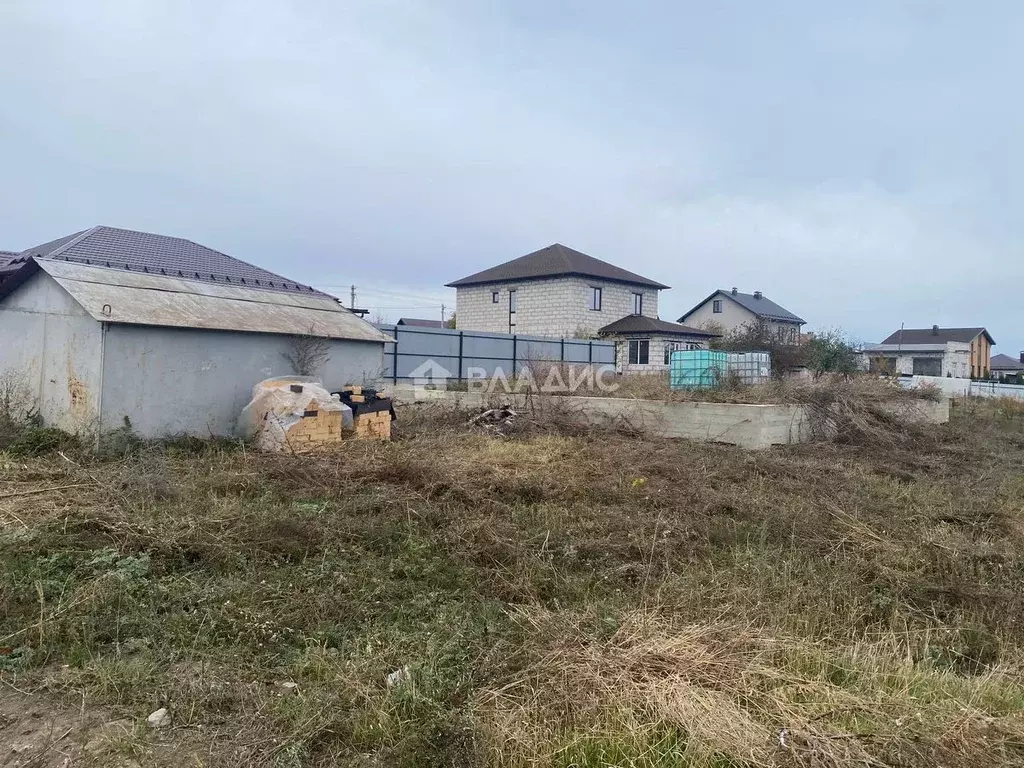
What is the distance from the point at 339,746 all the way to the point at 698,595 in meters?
2.34

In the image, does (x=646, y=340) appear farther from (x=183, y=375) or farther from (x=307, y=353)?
(x=183, y=375)

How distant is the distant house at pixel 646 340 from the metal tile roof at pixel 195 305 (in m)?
20.2

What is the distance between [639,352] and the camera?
32.4 metres

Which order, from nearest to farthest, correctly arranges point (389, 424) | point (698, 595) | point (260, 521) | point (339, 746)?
point (339, 746), point (698, 595), point (260, 521), point (389, 424)

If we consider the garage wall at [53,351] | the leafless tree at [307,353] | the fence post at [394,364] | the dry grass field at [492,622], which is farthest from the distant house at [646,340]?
the garage wall at [53,351]

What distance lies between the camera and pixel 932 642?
150 inches

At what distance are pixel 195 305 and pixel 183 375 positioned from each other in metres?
1.40

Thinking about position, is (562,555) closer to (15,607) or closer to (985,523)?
(15,607)

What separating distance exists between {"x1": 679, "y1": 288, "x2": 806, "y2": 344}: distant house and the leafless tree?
33.3 m

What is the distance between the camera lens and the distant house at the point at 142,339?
917 cm

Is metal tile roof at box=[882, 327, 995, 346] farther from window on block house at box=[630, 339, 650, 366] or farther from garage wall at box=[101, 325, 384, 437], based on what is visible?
garage wall at box=[101, 325, 384, 437]

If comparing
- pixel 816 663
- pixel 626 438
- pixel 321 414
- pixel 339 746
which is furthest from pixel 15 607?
pixel 626 438

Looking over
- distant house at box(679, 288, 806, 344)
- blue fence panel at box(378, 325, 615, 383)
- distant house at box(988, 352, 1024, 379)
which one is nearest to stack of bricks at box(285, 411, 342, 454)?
blue fence panel at box(378, 325, 615, 383)

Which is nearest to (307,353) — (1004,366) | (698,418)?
(698,418)
